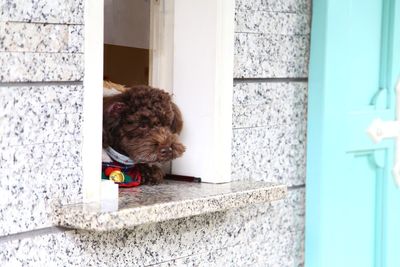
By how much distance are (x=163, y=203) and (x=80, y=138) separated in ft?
0.63

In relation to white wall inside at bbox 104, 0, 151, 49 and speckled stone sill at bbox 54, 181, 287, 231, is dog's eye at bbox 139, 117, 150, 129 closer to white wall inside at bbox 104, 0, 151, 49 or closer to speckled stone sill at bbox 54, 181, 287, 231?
speckled stone sill at bbox 54, 181, 287, 231

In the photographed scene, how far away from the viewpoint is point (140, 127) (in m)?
1.60

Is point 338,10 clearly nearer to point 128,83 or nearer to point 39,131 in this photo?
point 128,83

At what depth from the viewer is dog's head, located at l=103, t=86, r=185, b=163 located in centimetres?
159

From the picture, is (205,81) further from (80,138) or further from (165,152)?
(80,138)

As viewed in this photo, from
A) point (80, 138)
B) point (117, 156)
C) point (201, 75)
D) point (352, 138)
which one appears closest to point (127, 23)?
point (201, 75)

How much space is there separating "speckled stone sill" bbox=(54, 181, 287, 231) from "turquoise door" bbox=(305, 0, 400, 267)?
0.19 meters

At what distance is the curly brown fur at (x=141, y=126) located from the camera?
1.59 metres

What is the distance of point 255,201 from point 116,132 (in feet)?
1.09

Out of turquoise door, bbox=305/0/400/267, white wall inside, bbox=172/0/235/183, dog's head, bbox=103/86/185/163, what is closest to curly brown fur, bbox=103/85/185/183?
dog's head, bbox=103/86/185/163

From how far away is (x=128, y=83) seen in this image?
1.88 m

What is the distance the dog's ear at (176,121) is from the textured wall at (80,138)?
14 cm

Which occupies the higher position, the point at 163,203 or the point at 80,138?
the point at 80,138

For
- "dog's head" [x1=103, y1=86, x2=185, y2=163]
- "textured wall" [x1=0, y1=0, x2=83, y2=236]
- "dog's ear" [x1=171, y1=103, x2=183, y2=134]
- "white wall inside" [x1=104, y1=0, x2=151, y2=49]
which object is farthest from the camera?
"white wall inside" [x1=104, y1=0, x2=151, y2=49]
